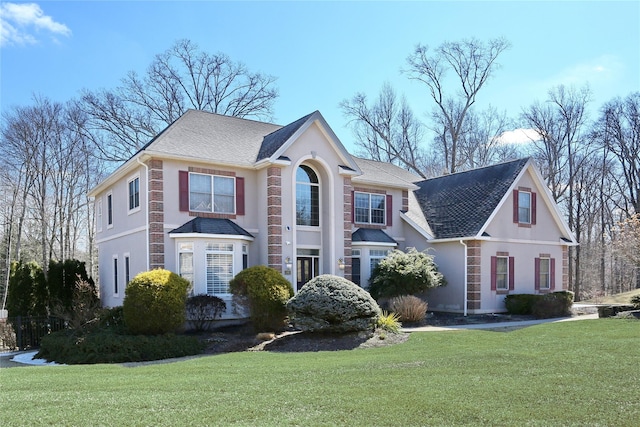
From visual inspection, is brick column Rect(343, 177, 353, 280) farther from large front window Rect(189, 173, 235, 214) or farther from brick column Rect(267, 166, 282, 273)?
large front window Rect(189, 173, 235, 214)

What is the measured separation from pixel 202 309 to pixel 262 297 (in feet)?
7.06

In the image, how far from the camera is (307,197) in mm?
20141

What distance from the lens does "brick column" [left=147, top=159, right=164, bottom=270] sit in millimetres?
17266

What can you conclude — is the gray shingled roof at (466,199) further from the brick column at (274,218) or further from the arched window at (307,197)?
the brick column at (274,218)

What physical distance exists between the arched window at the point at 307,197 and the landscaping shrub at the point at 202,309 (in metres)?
4.67

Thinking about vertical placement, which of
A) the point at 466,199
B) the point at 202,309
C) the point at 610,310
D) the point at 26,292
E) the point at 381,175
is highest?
the point at 381,175


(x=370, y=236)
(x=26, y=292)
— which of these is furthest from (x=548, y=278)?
(x=26, y=292)

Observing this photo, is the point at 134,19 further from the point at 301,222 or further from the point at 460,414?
the point at 460,414

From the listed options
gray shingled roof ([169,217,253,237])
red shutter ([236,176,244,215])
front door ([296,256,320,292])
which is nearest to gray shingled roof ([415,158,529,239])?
front door ([296,256,320,292])

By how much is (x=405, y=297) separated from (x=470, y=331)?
10.6ft

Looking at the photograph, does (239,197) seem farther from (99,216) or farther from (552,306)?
(552,306)

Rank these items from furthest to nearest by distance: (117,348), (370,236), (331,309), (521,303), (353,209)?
1. (353,209)
2. (370,236)
3. (521,303)
4. (331,309)
5. (117,348)

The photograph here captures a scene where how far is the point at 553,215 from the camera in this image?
24.8 meters

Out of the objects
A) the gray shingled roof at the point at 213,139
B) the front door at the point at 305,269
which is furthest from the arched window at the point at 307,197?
the gray shingled roof at the point at 213,139
